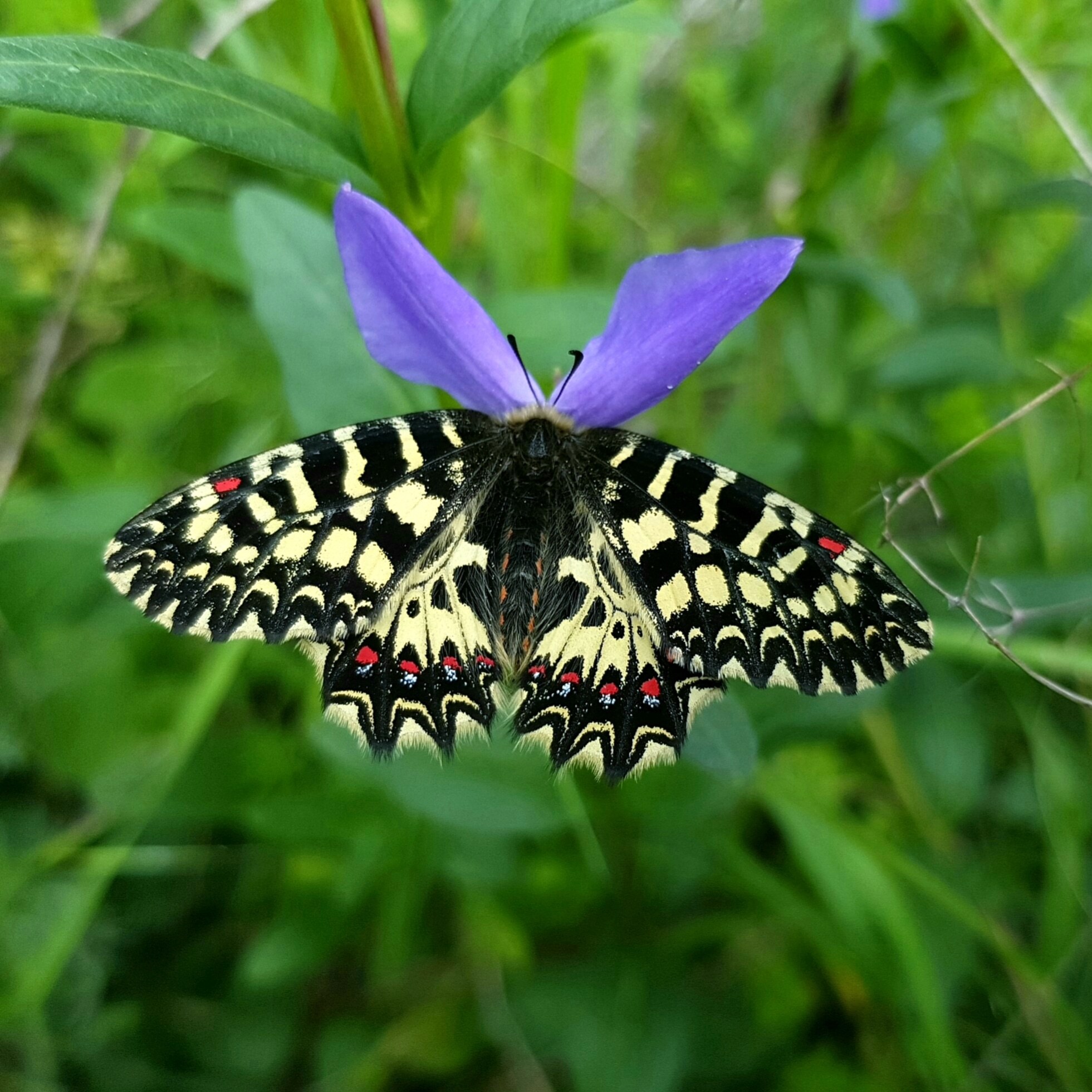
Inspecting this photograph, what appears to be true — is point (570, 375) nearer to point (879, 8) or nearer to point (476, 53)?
point (476, 53)

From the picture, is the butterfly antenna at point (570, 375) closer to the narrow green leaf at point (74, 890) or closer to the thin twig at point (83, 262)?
the thin twig at point (83, 262)

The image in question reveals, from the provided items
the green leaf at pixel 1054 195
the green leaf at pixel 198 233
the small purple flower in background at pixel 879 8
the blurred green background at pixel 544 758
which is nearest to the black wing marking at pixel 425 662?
the blurred green background at pixel 544 758

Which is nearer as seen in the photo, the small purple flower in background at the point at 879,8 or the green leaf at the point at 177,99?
the green leaf at the point at 177,99

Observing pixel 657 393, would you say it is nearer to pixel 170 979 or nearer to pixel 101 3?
pixel 170 979

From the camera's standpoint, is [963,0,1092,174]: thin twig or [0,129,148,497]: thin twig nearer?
[963,0,1092,174]: thin twig

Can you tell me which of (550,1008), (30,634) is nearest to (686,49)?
(30,634)

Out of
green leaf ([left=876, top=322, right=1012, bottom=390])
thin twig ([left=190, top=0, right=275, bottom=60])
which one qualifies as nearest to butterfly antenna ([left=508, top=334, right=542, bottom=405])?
thin twig ([left=190, top=0, right=275, bottom=60])

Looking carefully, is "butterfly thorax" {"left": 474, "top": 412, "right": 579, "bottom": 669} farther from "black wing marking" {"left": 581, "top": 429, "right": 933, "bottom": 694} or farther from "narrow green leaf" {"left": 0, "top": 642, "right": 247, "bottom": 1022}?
"narrow green leaf" {"left": 0, "top": 642, "right": 247, "bottom": 1022}
